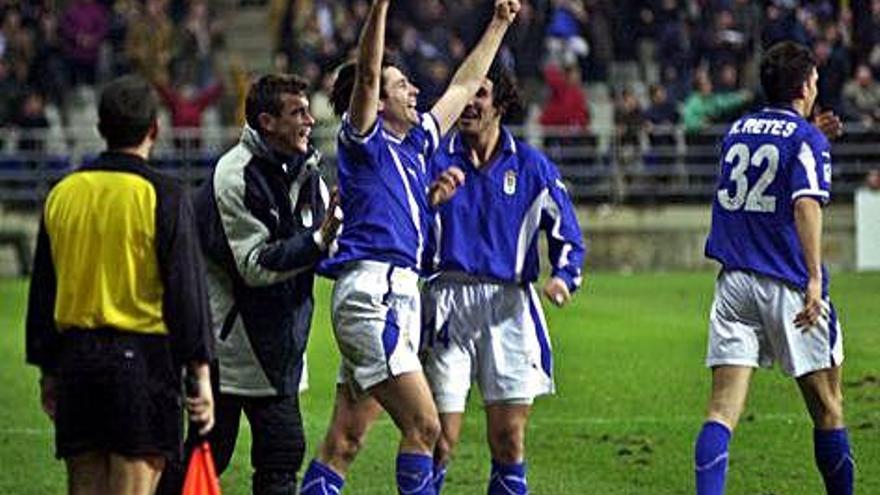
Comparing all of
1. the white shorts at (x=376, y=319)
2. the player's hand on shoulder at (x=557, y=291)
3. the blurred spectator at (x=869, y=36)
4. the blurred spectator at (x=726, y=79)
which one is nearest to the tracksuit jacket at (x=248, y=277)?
the white shorts at (x=376, y=319)

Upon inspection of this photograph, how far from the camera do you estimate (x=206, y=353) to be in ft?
29.2

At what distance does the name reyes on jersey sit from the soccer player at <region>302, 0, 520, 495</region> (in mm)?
1530

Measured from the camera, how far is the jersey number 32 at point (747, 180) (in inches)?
449

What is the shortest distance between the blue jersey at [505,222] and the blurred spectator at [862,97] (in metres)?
24.0

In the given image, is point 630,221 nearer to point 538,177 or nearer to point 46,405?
point 538,177

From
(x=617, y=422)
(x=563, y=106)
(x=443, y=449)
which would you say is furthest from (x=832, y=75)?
(x=443, y=449)

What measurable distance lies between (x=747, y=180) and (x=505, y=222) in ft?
3.63

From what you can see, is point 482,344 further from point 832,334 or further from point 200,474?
point 200,474

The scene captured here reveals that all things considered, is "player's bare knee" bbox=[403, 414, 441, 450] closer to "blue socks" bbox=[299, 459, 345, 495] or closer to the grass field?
"blue socks" bbox=[299, 459, 345, 495]

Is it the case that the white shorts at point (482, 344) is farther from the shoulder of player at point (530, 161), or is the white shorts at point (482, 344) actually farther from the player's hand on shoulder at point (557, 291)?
the shoulder of player at point (530, 161)

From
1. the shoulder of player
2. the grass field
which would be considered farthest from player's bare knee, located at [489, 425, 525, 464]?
the grass field

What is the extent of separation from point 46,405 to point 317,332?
597 inches

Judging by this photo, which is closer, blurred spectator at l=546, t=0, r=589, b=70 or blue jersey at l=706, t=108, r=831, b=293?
blue jersey at l=706, t=108, r=831, b=293

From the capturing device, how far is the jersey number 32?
1141 centimetres
